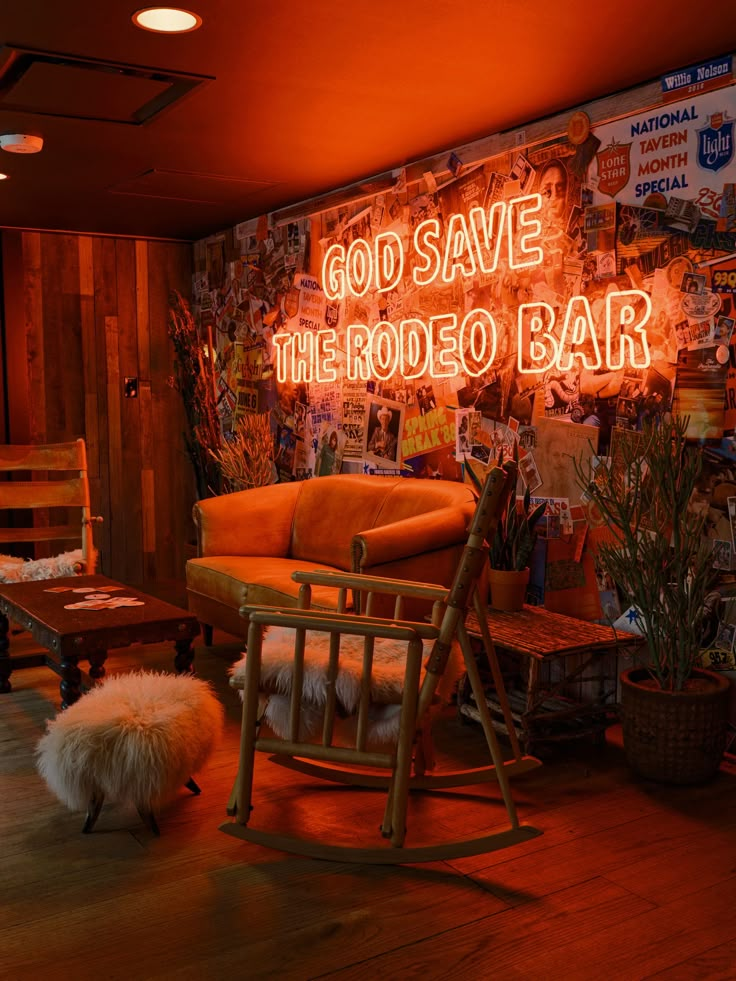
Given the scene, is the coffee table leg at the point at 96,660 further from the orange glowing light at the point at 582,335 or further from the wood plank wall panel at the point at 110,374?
the wood plank wall panel at the point at 110,374

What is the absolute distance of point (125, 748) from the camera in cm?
259

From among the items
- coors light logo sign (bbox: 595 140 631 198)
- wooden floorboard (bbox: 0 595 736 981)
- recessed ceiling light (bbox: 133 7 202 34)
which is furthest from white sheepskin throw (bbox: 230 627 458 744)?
coors light logo sign (bbox: 595 140 631 198)

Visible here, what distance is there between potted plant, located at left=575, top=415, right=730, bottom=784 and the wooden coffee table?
161cm

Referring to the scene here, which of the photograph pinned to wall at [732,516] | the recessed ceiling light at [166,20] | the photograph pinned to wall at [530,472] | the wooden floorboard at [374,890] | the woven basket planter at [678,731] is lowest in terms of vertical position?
the wooden floorboard at [374,890]

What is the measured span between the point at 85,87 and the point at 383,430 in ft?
7.39

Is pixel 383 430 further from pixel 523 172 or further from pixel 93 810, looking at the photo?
pixel 93 810

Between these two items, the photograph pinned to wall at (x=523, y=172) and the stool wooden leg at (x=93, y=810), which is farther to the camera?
the photograph pinned to wall at (x=523, y=172)

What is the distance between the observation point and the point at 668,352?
3477 mm

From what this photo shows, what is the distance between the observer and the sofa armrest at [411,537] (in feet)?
11.9

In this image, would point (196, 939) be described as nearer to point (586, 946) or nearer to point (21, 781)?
point (586, 946)

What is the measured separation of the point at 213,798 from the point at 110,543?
4.09 meters

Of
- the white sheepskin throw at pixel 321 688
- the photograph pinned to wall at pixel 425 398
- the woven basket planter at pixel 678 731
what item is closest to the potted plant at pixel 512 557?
the woven basket planter at pixel 678 731

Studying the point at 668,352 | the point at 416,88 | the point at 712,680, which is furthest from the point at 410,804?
the point at 416,88

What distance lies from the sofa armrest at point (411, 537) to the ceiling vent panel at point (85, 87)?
183 cm
